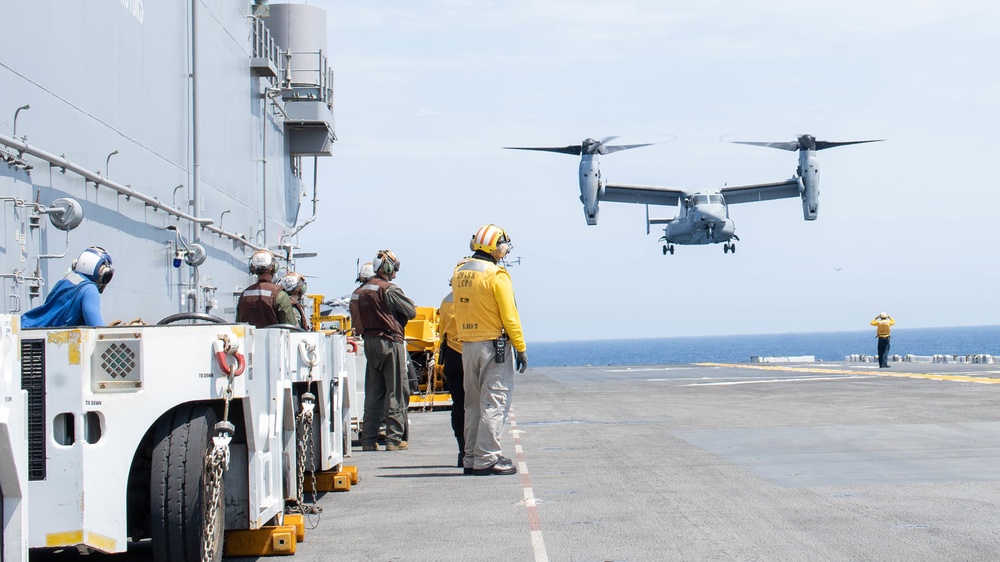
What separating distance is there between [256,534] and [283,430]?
622mm

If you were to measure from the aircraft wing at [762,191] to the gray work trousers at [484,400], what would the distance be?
2157 inches

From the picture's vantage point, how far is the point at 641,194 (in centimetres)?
6488

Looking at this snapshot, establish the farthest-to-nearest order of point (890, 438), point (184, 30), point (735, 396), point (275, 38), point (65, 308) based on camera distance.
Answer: point (275, 38), point (735, 396), point (184, 30), point (890, 438), point (65, 308)

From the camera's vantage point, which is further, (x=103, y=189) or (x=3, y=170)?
(x=103, y=189)

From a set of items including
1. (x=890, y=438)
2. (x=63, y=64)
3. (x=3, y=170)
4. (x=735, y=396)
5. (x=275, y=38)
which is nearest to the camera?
(x=3, y=170)

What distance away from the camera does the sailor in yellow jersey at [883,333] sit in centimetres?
3519

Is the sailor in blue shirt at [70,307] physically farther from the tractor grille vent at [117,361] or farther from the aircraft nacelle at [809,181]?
the aircraft nacelle at [809,181]

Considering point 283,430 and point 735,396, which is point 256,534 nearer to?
point 283,430

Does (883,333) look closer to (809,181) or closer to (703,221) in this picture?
(703,221)

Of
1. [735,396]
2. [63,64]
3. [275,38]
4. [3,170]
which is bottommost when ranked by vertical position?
[735,396]

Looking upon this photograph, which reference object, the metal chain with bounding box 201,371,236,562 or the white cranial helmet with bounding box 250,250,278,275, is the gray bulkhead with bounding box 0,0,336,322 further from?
the metal chain with bounding box 201,371,236,562

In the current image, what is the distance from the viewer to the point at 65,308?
592 cm

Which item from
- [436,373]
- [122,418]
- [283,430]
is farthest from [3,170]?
[436,373]

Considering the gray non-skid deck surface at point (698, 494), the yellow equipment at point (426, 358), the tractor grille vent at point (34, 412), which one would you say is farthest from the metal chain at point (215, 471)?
the yellow equipment at point (426, 358)
